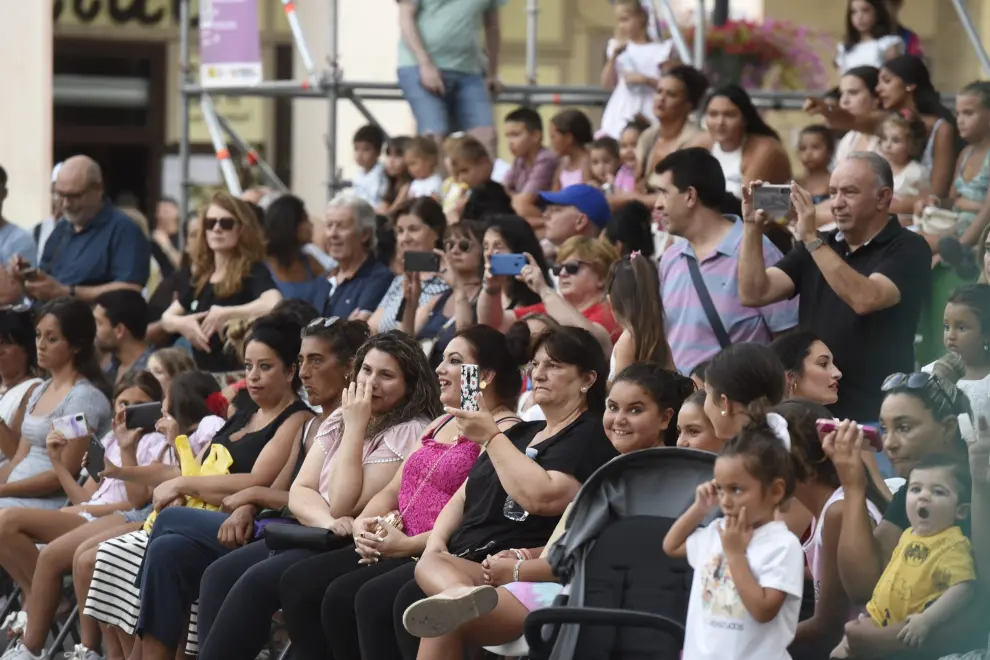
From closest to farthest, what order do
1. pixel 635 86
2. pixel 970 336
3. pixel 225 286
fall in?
pixel 970 336 < pixel 225 286 < pixel 635 86

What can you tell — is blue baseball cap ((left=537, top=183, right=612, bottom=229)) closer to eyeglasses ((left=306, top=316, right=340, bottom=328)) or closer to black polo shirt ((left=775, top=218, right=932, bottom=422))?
eyeglasses ((left=306, top=316, right=340, bottom=328))

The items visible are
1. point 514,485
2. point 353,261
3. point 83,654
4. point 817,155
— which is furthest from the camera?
point 817,155

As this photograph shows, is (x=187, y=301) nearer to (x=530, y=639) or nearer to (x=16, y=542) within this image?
(x=16, y=542)

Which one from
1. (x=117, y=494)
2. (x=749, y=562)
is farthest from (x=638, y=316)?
(x=117, y=494)

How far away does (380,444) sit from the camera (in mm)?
7621

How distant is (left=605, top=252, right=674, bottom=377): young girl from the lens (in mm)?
7227

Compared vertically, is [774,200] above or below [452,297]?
above

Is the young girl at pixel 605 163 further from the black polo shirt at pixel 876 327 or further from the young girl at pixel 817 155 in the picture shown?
the black polo shirt at pixel 876 327

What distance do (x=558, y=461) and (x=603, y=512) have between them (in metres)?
0.73

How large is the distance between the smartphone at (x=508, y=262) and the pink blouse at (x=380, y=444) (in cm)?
92

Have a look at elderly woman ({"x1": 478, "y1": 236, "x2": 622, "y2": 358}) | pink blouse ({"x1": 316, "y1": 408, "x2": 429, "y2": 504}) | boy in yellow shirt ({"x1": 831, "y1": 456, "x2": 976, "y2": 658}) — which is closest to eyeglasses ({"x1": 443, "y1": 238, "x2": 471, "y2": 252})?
elderly woman ({"x1": 478, "y1": 236, "x2": 622, "y2": 358})

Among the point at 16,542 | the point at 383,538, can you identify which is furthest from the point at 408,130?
the point at 383,538

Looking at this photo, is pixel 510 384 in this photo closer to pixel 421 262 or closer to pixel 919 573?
pixel 421 262

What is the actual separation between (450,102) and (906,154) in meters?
3.19
